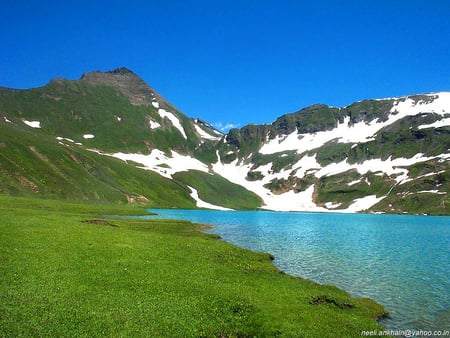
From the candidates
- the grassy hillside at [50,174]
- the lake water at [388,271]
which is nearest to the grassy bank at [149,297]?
the lake water at [388,271]

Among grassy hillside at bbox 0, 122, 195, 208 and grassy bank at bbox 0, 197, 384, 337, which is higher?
grassy hillside at bbox 0, 122, 195, 208

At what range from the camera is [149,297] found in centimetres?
2478

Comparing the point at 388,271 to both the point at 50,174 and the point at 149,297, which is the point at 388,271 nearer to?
the point at 149,297

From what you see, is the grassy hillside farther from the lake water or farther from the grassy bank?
the grassy bank

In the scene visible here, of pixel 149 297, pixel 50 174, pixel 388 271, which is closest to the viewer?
pixel 149 297

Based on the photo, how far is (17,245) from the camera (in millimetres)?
33406

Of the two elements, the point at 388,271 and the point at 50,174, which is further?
the point at 50,174

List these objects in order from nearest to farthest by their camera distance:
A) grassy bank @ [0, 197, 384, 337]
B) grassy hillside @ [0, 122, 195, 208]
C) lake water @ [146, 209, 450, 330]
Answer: grassy bank @ [0, 197, 384, 337]
lake water @ [146, 209, 450, 330]
grassy hillside @ [0, 122, 195, 208]

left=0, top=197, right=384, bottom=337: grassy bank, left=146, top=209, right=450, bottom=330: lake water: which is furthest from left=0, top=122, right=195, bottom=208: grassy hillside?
left=0, top=197, right=384, bottom=337: grassy bank

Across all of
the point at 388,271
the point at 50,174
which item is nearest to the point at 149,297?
the point at 388,271

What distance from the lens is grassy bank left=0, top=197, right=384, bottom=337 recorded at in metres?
20.5

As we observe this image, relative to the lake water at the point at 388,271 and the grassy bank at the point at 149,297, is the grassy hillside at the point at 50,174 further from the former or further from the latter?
the grassy bank at the point at 149,297

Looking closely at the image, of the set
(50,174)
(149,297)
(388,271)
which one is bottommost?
(149,297)

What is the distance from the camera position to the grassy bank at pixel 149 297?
20469 millimetres
